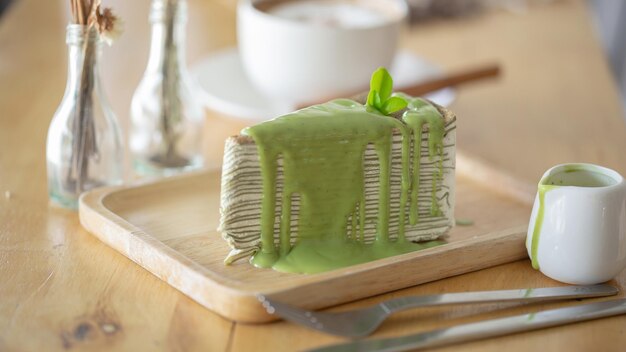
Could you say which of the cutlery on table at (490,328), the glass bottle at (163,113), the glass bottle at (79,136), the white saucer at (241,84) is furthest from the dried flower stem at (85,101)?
the cutlery on table at (490,328)

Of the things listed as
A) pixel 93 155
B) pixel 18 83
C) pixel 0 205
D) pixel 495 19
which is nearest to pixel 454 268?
pixel 93 155

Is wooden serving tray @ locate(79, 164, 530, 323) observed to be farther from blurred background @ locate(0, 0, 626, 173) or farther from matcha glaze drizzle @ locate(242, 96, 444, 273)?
blurred background @ locate(0, 0, 626, 173)

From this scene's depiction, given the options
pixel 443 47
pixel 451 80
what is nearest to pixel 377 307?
pixel 451 80

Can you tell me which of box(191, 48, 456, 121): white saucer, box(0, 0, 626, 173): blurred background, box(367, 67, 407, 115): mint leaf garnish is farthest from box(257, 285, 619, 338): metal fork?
box(191, 48, 456, 121): white saucer

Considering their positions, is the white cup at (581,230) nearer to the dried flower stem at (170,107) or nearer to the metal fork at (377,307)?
the metal fork at (377,307)

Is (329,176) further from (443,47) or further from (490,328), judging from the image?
(443,47)

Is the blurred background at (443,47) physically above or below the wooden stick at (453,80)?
below
